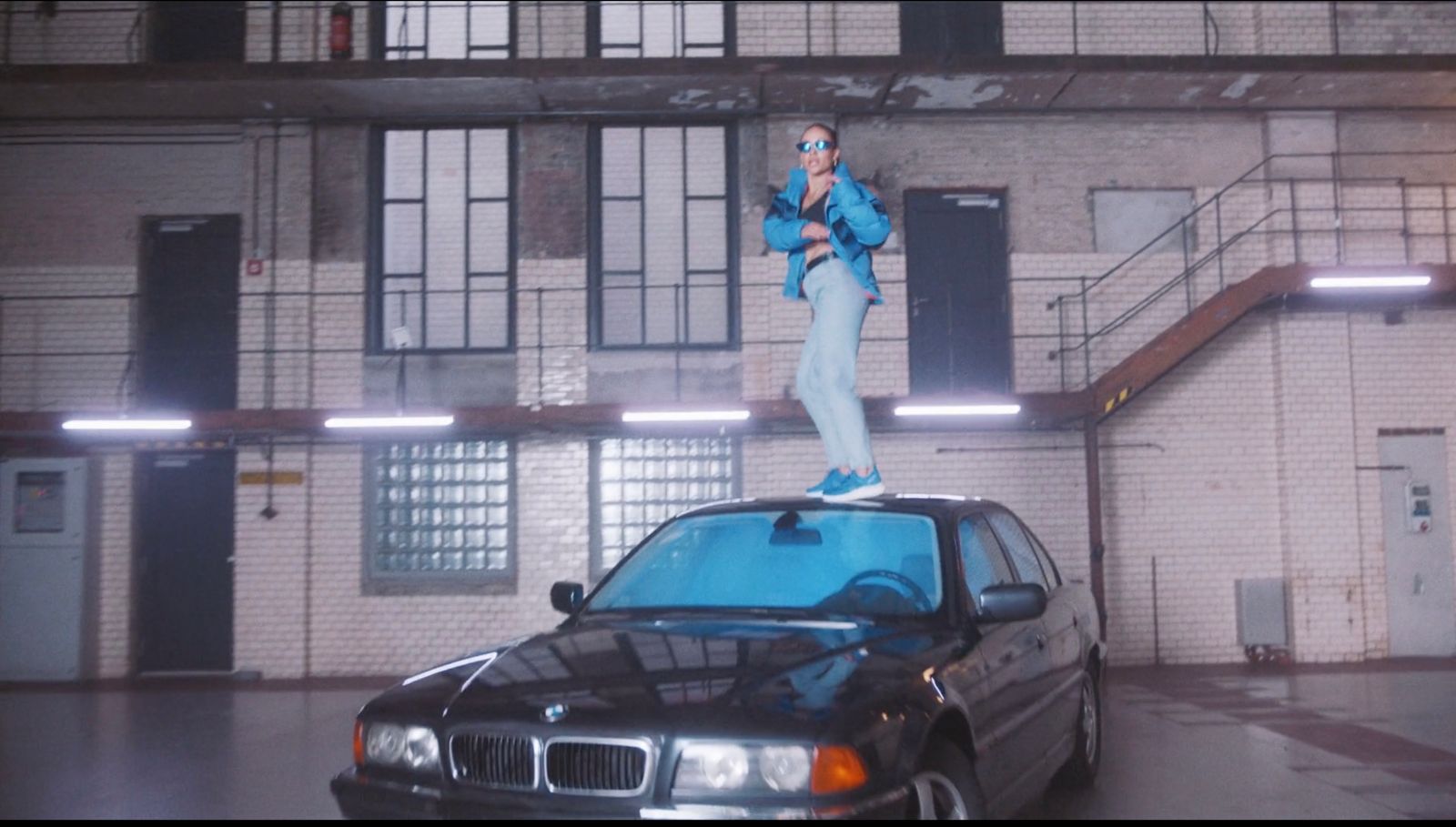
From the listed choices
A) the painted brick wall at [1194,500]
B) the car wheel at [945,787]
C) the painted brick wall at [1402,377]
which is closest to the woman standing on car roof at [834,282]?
the car wheel at [945,787]

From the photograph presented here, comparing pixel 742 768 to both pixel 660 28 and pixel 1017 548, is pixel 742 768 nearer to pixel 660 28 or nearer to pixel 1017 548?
pixel 1017 548

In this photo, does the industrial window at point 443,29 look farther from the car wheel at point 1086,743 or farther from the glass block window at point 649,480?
the car wheel at point 1086,743

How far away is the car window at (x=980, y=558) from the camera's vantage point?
514cm

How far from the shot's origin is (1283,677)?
11547 mm

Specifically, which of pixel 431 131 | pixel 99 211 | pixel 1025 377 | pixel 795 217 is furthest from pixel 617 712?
pixel 99 211

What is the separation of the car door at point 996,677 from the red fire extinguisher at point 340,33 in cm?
950

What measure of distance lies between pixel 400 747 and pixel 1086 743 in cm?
417

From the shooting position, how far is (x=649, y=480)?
12.9 meters

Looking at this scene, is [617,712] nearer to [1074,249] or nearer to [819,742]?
[819,742]

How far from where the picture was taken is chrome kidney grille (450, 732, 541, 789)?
3768 millimetres

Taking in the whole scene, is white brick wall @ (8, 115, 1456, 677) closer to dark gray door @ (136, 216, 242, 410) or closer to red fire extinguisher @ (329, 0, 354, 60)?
dark gray door @ (136, 216, 242, 410)

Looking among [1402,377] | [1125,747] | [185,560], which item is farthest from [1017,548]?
[185,560]

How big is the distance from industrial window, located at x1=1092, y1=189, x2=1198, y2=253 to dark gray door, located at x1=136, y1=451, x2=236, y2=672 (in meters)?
9.45

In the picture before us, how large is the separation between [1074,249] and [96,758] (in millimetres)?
9981
